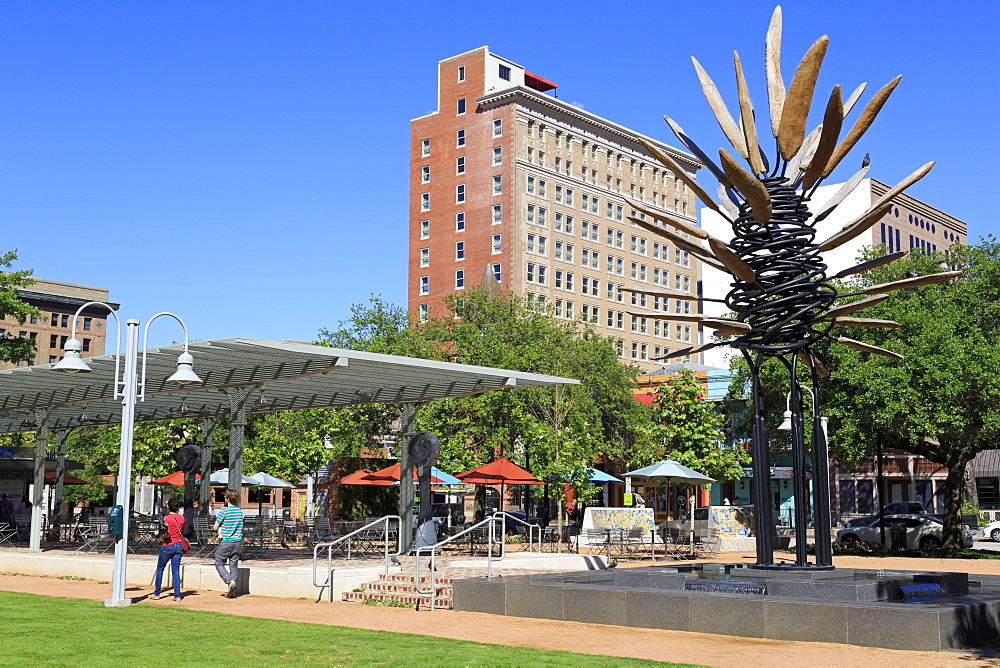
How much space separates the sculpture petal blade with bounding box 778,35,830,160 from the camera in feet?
58.2

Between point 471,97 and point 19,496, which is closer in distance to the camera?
point 19,496

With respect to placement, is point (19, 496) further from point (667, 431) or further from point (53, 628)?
point (53, 628)

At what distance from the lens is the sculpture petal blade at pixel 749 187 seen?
17.5 m

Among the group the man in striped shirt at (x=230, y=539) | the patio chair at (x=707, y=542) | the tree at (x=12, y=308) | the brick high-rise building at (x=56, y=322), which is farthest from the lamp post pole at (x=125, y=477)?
the brick high-rise building at (x=56, y=322)

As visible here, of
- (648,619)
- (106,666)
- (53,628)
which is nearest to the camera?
(106,666)

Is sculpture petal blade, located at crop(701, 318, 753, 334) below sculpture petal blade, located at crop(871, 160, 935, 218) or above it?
below

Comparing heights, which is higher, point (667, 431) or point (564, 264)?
point (564, 264)

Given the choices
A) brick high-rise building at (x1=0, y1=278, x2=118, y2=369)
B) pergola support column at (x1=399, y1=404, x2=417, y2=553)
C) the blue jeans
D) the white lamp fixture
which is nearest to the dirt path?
the blue jeans

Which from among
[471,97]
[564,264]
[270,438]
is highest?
[471,97]

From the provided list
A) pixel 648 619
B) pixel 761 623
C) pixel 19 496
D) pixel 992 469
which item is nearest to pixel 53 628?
pixel 648 619

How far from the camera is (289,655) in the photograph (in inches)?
482

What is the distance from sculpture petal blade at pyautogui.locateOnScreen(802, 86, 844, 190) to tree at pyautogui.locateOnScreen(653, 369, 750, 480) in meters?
26.4

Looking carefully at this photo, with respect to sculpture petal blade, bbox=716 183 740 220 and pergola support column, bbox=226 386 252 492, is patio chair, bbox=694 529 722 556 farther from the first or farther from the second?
sculpture petal blade, bbox=716 183 740 220

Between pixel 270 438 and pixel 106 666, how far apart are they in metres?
38.2
